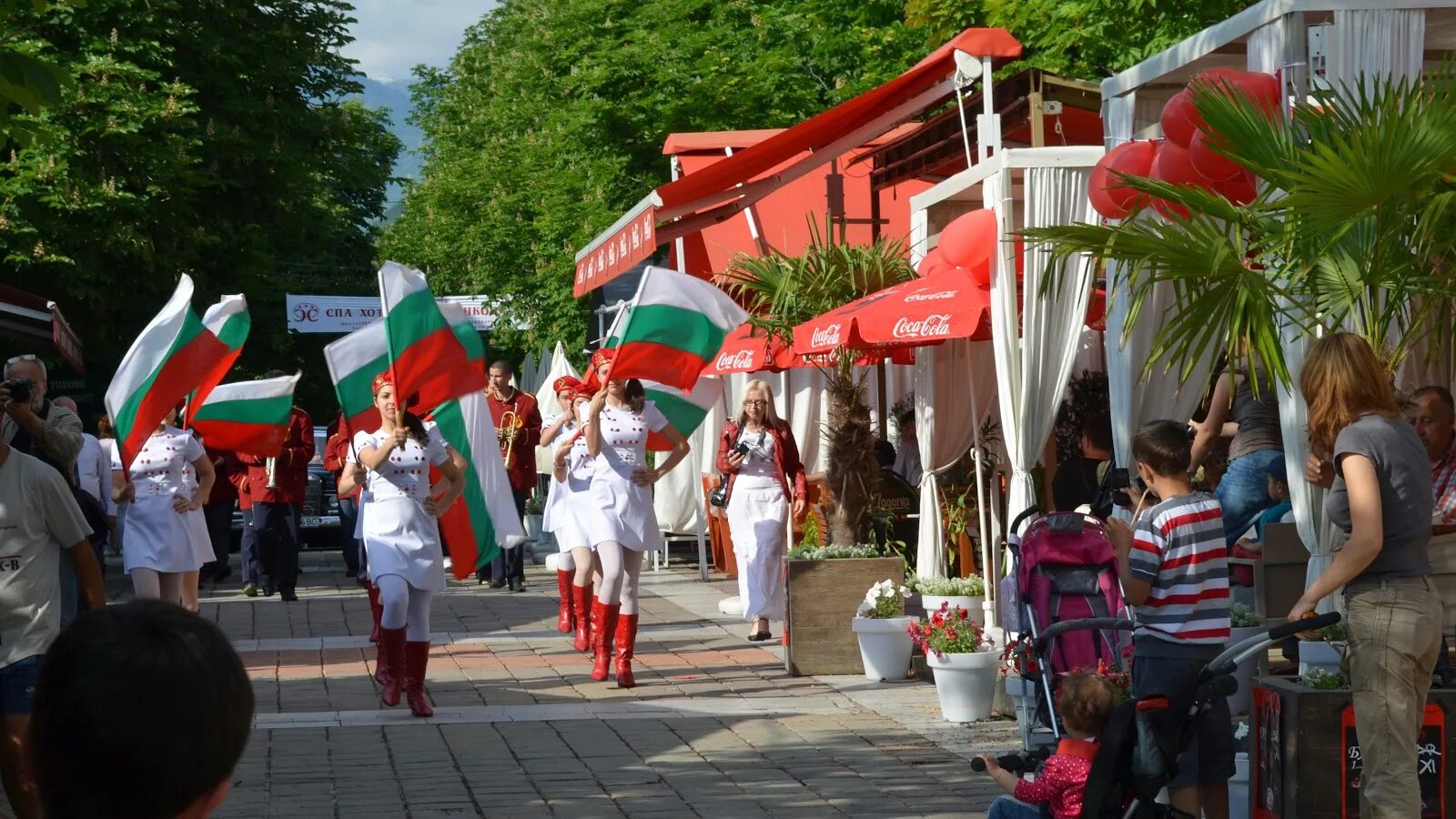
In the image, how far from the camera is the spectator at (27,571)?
6734 millimetres

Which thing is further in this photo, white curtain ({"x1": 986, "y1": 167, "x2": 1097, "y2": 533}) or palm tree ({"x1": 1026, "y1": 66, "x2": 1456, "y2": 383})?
white curtain ({"x1": 986, "y1": 167, "x2": 1097, "y2": 533})

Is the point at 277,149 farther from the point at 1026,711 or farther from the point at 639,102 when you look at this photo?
the point at 1026,711

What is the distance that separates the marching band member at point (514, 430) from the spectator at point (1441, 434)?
11414 mm

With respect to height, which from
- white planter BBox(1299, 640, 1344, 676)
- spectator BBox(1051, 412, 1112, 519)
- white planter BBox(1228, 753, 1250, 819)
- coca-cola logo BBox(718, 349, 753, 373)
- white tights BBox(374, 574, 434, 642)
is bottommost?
white planter BBox(1228, 753, 1250, 819)

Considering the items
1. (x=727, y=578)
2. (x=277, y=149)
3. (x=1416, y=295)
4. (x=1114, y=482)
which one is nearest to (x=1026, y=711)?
(x=1114, y=482)

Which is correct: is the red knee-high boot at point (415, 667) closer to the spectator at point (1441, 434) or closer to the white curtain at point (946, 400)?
the white curtain at point (946, 400)

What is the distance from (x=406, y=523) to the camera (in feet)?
34.2

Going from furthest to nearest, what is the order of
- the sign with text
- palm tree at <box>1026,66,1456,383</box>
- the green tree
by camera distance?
the sign with text → the green tree → palm tree at <box>1026,66,1456,383</box>

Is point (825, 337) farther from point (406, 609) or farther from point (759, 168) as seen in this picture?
point (759, 168)

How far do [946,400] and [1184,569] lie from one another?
7.66 meters

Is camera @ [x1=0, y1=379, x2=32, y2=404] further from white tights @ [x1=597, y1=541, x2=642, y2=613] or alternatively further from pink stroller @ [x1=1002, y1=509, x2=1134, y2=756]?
pink stroller @ [x1=1002, y1=509, x2=1134, y2=756]

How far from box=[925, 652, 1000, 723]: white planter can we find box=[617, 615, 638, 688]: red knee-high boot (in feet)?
7.47

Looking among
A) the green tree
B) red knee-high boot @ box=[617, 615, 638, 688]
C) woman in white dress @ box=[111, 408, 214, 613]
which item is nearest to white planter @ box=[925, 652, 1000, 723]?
red knee-high boot @ box=[617, 615, 638, 688]

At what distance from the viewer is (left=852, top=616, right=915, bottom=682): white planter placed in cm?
1164
